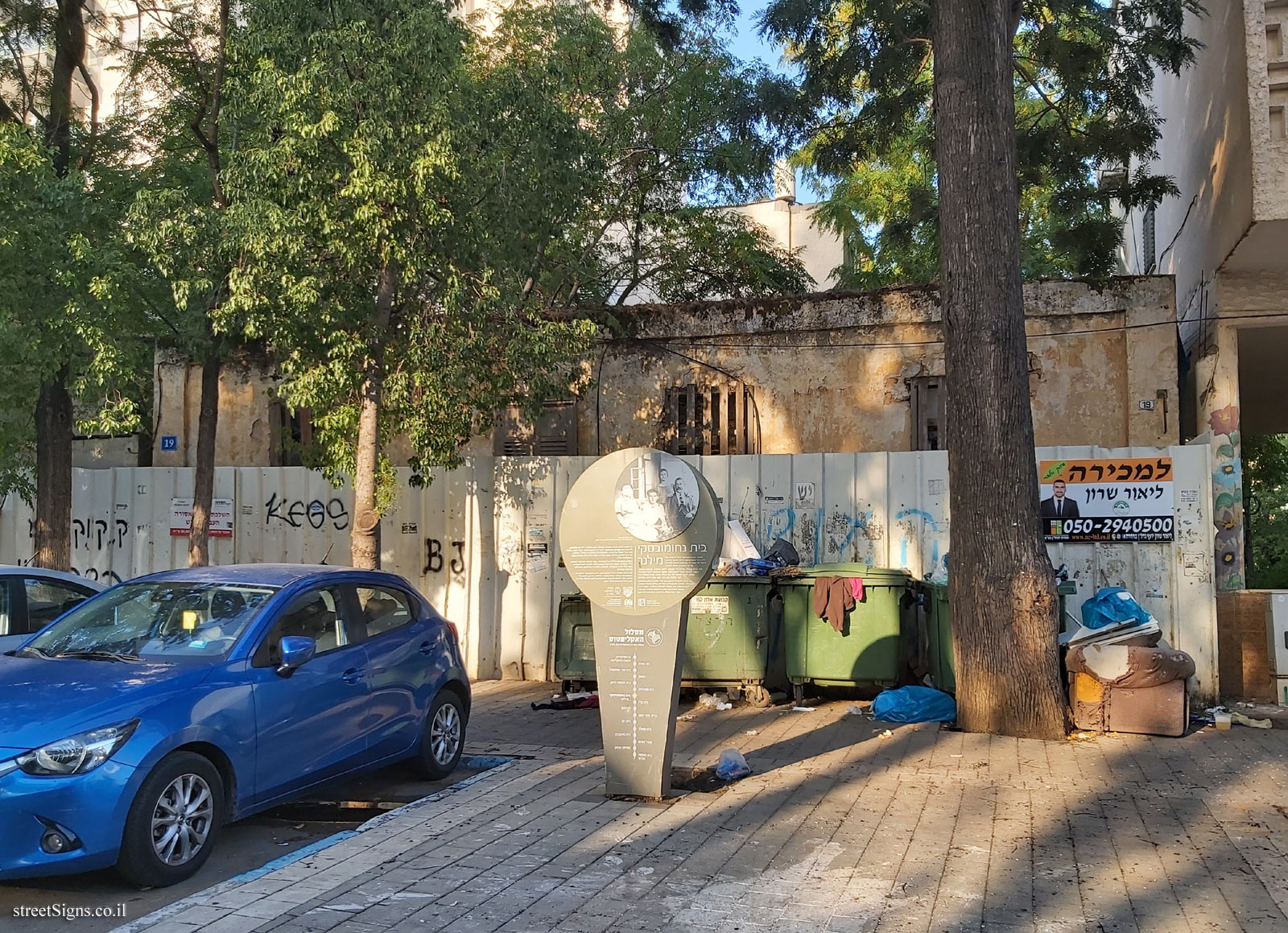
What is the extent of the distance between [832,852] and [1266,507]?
93.2 ft

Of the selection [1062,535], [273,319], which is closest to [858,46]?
[1062,535]

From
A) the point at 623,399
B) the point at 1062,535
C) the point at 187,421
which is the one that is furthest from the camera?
the point at 187,421

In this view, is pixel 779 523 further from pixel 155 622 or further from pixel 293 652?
pixel 155 622

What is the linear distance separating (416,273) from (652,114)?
907 cm

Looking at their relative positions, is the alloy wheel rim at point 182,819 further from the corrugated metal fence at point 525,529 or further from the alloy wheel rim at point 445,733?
the corrugated metal fence at point 525,529

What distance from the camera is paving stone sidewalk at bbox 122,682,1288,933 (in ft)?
16.1

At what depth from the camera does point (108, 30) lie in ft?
50.1

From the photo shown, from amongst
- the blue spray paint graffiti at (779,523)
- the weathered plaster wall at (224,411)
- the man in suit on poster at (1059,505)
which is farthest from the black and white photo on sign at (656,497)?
the weathered plaster wall at (224,411)

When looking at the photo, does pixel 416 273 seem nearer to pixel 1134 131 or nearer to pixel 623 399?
pixel 623 399

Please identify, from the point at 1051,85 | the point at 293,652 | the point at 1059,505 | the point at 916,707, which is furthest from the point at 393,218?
the point at 1051,85

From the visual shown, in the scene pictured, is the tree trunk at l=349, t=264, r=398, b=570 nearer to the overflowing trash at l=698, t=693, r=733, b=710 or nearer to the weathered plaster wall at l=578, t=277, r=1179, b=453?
the overflowing trash at l=698, t=693, r=733, b=710

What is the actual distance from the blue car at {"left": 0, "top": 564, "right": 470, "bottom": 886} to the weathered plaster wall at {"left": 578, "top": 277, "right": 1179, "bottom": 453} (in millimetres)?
7054

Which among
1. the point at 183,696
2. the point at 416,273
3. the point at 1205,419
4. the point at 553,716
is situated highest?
the point at 416,273

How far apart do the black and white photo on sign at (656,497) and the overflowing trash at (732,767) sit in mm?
1764
